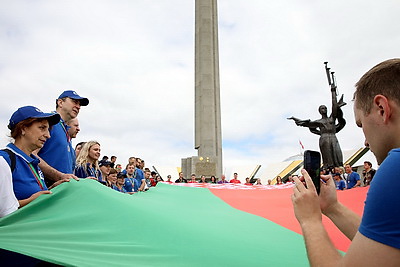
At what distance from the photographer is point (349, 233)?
1.50 metres

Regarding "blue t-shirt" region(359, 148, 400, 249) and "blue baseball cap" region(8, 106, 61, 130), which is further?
"blue baseball cap" region(8, 106, 61, 130)

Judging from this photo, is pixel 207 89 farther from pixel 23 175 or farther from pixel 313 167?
pixel 313 167

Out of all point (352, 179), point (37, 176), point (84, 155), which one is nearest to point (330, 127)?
point (352, 179)

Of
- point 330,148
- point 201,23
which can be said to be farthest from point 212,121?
point 330,148

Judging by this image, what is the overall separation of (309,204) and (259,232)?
1083 millimetres

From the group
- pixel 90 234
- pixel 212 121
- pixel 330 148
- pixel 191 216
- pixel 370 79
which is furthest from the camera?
pixel 212 121

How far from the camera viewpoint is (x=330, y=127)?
12.5 metres

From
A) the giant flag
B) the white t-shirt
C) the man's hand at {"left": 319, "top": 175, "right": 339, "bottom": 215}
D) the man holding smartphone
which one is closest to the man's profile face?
the man holding smartphone

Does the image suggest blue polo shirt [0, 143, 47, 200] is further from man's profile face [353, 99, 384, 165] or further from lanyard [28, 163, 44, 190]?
man's profile face [353, 99, 384, 165]

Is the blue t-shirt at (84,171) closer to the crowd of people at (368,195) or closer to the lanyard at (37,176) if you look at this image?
the lanyard at (37,176)

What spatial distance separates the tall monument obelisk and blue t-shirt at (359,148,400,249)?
17.7 m

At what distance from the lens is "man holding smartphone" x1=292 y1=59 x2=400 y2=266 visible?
0.79m

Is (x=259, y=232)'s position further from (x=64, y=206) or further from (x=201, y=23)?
(x=201, y=23)

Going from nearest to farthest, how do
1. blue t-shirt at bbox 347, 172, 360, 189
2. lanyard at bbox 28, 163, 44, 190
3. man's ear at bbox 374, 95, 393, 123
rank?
1. man's ear at bbox 374, 95, 393, 123
2. lanyard at bbox 28, 163, 44, 190
3. blue t-shirt at bbox 347, 172, 360, 189
